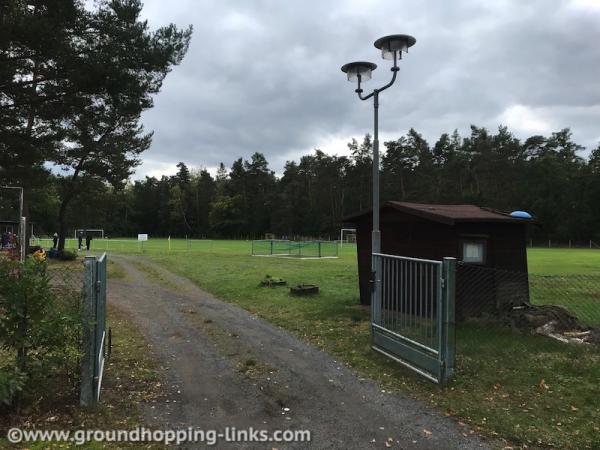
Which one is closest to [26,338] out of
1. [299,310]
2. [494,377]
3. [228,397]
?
[228,397]

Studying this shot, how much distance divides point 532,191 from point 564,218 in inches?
247

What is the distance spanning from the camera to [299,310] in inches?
468

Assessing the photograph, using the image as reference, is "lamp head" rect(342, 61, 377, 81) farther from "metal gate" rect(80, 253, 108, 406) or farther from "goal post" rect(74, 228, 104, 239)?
"goal post" rect(74, 228, 104, 239)

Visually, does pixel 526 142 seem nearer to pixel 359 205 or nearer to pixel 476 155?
pixel 476 155

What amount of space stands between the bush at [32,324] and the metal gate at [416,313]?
13.9 ft

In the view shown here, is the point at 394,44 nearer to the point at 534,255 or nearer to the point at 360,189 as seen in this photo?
the point at 534,255

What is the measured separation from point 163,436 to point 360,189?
91.2m

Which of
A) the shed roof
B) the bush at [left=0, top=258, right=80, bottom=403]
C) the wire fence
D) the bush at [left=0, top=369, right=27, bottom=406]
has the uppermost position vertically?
the shed roof

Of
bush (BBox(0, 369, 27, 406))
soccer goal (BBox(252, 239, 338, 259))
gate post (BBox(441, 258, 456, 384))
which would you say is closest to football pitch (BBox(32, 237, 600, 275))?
soccer goal (BBox(252, 239, 338, 259))

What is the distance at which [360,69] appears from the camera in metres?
8.97

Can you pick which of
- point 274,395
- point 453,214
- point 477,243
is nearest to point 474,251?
point 477,243

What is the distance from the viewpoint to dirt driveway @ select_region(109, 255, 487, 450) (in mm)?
4781

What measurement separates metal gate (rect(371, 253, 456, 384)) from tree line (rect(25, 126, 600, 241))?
49.3 m

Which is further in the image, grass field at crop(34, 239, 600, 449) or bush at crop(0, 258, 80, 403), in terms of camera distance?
grass field at crop(34, 239, 600, 449)
